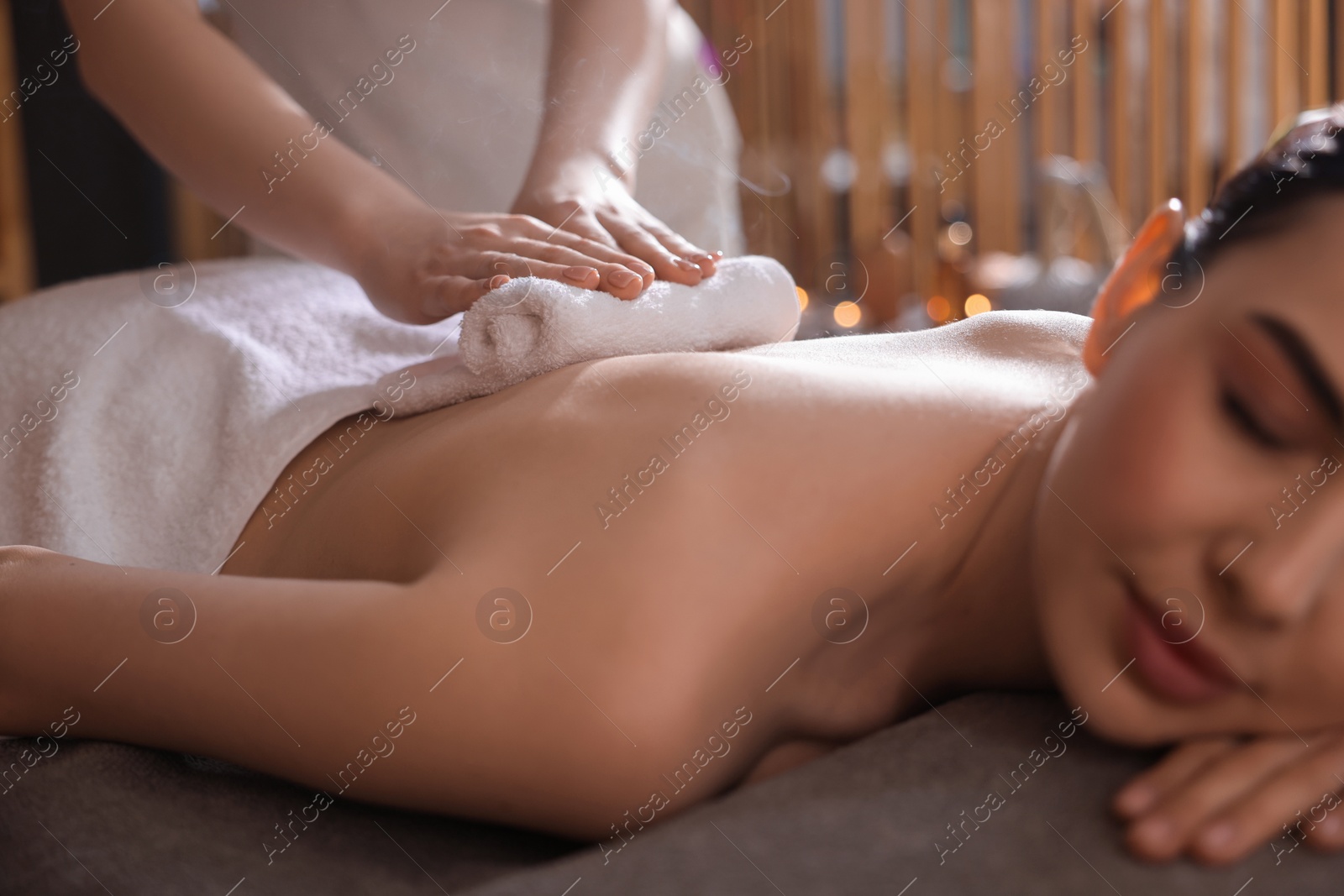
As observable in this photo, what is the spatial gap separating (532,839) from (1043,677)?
1.14 ft

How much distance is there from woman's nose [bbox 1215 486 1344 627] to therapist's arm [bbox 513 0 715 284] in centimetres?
45

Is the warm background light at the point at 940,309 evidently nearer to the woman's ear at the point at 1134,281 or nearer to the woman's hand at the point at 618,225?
the woman's hand at the point at 618,225

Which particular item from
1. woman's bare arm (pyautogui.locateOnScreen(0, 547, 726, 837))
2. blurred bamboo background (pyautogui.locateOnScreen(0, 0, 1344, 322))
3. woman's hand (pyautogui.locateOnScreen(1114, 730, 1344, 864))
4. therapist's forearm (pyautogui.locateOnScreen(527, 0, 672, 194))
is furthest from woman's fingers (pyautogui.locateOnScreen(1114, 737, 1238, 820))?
blurred bamboo background (pyautogui.locateOnScreen(0, 0, 1344, 322))

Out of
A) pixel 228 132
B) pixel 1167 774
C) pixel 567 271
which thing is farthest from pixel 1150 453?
pixel 228 132

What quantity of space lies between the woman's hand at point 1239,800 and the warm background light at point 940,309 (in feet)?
5.29

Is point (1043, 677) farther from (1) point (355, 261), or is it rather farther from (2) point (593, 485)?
(1) point (355, 261)

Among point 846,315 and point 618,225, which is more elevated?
point 618,225

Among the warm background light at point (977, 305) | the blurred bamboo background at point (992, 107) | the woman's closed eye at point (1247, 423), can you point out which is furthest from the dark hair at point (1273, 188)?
the blurred bamboo background at point (992, 107)

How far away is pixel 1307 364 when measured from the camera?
515 millimetres

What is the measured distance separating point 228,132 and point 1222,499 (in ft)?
2.86

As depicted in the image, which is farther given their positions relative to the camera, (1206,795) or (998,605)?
(998,605)

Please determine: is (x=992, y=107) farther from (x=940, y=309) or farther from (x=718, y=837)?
(x=718, y=837)

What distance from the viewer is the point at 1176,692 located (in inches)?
21.6

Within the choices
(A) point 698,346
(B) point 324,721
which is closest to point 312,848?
(B) point 324,721
